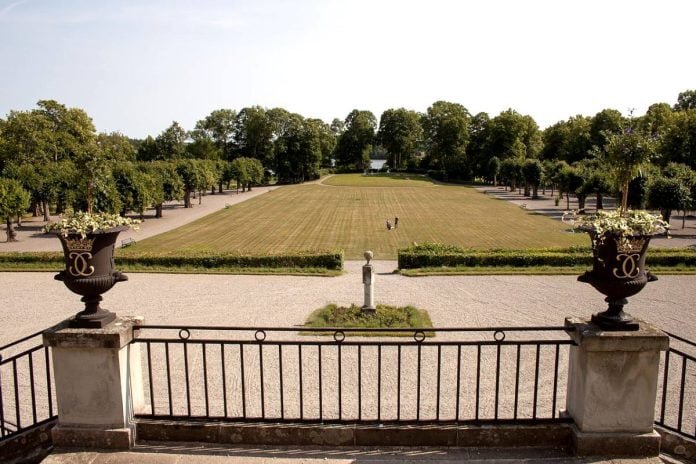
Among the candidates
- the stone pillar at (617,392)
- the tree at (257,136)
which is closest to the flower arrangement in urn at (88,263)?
the stone pillar at (617,392)

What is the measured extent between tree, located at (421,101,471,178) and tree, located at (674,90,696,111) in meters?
39.6

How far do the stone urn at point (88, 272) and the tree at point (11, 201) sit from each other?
111 feet

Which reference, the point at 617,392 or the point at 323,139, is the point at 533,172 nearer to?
the point at 323,139

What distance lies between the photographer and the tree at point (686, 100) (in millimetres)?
93750

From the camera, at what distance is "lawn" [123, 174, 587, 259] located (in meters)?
32.3

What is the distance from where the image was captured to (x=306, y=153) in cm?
9769

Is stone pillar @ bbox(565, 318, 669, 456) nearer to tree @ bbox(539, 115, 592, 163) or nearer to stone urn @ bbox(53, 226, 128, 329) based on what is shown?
stone urn @ bbox(53, 226, 128, 329)

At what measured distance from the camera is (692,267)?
2188cm

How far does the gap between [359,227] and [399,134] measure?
3214 inches

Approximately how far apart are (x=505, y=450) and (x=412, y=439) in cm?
97

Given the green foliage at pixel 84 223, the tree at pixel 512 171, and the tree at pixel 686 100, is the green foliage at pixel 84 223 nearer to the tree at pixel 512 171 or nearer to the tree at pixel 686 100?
the tree at pixel 512 171

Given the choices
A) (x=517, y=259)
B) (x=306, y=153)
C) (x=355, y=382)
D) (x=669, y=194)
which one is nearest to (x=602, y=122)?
(x=669, y=194)

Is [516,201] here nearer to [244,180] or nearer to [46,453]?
[244,180]

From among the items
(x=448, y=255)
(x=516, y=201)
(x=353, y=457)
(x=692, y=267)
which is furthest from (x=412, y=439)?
(x=516, y=201)
